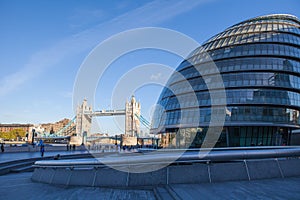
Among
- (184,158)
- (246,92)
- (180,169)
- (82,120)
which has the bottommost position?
(180,169)

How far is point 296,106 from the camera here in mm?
34969

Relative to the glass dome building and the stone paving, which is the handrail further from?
the glass dome building

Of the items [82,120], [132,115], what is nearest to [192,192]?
[132,115]

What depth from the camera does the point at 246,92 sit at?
1342 inches

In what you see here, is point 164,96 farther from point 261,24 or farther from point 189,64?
point 261,24

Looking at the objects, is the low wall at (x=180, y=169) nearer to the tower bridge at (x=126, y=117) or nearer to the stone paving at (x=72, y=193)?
the stone paving at (x=72, y=193)

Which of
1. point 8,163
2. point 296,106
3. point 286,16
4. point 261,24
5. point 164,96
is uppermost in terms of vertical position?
point 286,16

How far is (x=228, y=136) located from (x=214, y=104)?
5.06 m

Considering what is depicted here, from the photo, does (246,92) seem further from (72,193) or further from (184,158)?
(72,193)

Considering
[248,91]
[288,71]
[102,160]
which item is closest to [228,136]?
[248,91]

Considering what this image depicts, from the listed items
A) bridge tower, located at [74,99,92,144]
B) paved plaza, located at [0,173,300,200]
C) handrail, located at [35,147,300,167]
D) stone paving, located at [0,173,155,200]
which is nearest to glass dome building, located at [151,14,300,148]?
handrail, located at [35,147,300,167]

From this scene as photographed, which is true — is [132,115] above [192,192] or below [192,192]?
above

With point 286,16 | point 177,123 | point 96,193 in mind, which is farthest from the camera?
point 286,16

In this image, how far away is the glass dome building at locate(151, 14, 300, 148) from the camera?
34.2 m
